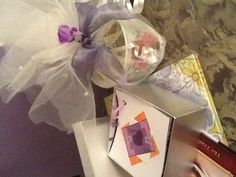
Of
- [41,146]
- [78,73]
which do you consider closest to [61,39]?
[78,73]

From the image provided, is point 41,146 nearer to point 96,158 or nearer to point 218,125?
point 96,158

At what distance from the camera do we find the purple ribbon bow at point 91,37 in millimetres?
472

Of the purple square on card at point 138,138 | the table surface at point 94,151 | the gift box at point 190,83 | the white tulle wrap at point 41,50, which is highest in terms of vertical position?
the white tulle wrap at point 41,50

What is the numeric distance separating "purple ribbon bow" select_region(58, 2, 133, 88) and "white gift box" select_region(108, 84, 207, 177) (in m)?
0.04

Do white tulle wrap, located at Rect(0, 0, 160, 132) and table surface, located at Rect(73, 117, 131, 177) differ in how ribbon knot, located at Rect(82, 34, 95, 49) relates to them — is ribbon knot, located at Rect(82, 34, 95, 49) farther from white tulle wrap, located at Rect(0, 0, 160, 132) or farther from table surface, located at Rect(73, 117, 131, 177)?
table surface, located at Rect(73, 117, 131, 177)

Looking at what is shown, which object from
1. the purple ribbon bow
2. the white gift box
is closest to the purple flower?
the purple ribbon bow

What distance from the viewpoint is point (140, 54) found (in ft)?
1.55

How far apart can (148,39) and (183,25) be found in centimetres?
7

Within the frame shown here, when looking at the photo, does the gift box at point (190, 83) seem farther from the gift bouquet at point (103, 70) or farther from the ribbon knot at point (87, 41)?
the ribbon knot at point (87, 41)

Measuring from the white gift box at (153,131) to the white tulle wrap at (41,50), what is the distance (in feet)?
0.18

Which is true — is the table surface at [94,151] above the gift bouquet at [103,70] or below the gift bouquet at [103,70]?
below

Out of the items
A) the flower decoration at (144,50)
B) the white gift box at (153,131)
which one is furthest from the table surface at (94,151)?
the flower decoration at (144,50)

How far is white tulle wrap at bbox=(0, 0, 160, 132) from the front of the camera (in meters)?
0.48

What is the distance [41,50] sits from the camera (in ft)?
1.62
